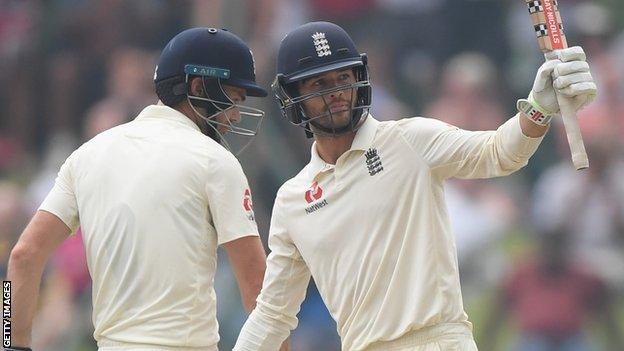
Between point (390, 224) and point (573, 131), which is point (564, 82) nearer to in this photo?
point (573, 131)

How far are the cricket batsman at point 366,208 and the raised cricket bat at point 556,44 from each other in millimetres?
95

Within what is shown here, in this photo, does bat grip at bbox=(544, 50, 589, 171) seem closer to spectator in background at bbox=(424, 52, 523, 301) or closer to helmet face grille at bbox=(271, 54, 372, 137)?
helmet face grille at bbox=(271, 54, 372, 137)

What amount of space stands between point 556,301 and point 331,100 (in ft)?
11.7

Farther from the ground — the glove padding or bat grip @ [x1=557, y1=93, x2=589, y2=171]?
the glove padding

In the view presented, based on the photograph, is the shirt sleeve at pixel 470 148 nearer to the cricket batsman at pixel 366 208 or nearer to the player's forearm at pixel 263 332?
the cricket batsman at pixel 366 208

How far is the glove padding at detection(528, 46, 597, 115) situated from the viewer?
4117 millimetres

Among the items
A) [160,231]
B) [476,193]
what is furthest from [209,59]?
[476,193]

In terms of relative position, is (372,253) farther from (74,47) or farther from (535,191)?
(74,47)

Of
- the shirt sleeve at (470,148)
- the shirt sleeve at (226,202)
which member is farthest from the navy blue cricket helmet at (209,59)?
the shirt sleeve at (470,148)

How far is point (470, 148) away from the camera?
4.50m

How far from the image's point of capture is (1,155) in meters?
9.55

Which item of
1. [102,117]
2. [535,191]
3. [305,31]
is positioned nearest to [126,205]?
[305,31]

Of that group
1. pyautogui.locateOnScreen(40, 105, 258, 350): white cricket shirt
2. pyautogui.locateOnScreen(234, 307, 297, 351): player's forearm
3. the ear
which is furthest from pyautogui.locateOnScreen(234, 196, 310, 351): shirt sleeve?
the ear

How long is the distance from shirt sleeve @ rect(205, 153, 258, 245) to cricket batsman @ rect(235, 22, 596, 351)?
268mm
